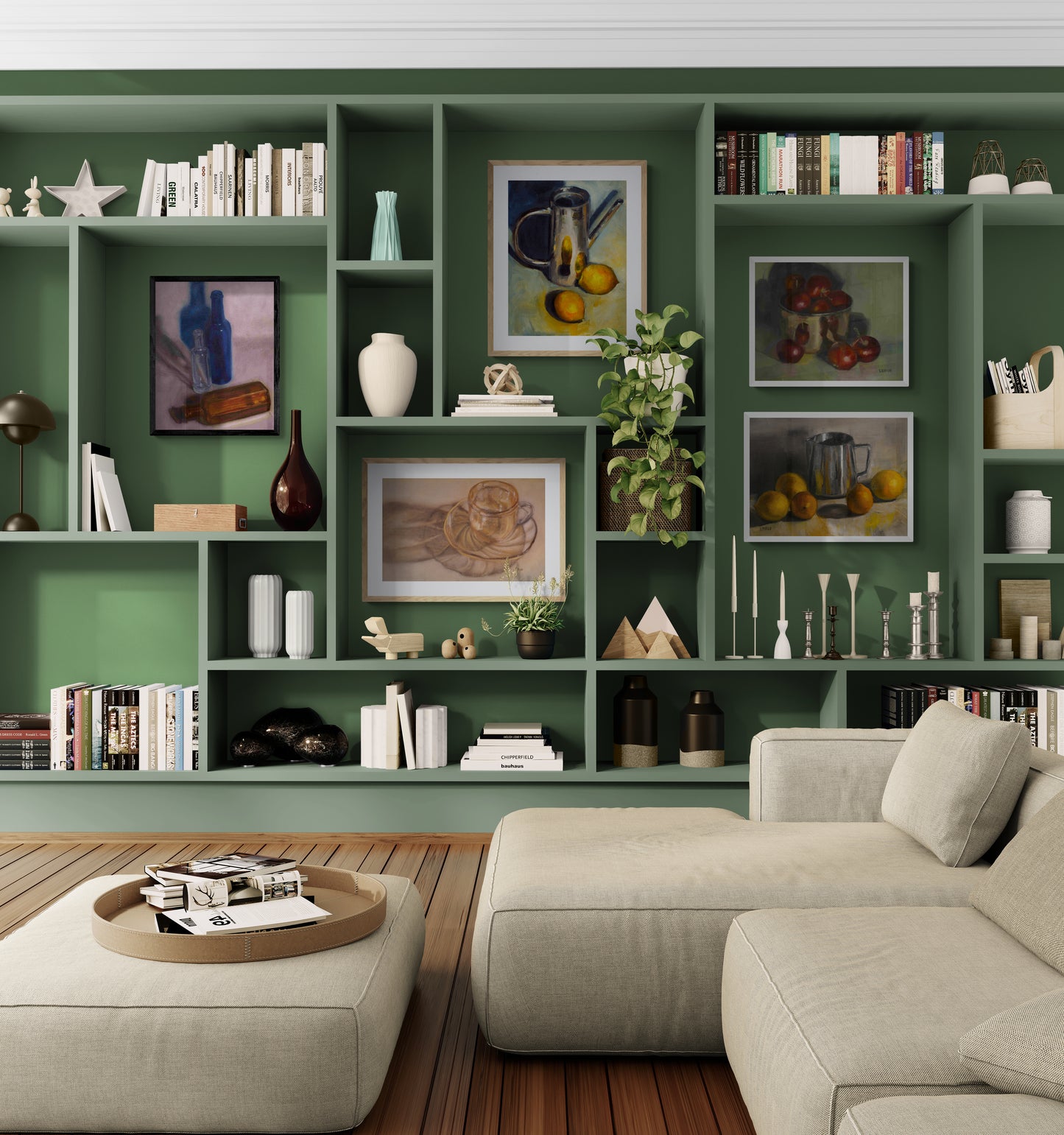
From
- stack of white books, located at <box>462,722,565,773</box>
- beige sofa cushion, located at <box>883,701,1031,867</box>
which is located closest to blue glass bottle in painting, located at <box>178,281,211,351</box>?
stack of white books, located at <box>462,722,565,773</box>

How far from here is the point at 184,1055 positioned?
5.38ft

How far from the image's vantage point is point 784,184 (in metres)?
3.78

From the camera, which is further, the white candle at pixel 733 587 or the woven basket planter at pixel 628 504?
the white candle at pixel 733 587

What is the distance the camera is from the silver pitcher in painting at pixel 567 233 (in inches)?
157

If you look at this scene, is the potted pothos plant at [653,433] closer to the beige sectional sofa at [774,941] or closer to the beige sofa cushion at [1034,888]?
the beige sectional sofa at [774,941]

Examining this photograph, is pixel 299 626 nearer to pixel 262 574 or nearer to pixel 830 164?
pixel 262 574

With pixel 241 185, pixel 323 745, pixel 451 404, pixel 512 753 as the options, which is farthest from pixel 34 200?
pixel 512 753

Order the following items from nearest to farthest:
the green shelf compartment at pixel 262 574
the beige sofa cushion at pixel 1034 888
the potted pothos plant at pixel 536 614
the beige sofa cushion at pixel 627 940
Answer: the beige sofa cushion at pixel 1034 888 → the beige sofa cushion at pixel 627 940 → the potted pothos plant at pixel 536 614 → the green shelf compartment at pixel 262 574

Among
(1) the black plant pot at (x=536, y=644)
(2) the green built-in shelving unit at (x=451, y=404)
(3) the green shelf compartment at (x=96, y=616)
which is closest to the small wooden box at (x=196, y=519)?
(2) the green built-in shelving unit at (x=451, y=404)

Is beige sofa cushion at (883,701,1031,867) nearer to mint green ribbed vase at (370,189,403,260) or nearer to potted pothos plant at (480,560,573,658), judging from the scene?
potted pothos plant at (480,560,573,658)

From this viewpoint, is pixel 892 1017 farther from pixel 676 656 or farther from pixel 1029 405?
pixel 1029 405

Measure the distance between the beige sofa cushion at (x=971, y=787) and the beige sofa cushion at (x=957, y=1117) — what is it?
42.7 inches

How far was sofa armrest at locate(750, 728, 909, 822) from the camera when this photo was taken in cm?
274

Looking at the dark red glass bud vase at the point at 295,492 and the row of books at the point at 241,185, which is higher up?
the row of books at the point at 241,185
